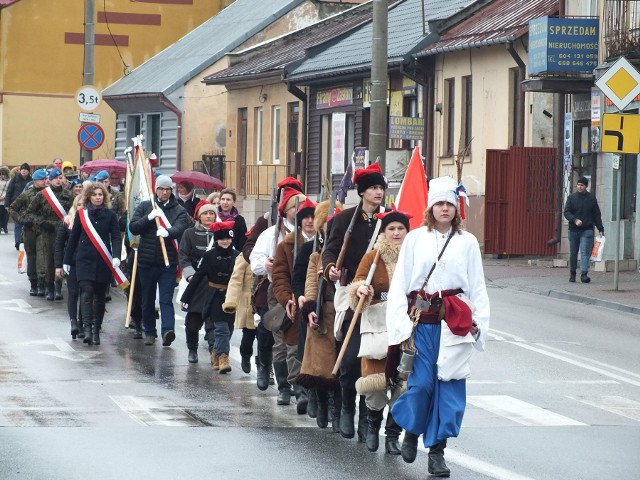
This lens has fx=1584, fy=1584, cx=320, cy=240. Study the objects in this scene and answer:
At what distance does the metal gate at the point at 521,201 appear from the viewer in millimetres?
31641

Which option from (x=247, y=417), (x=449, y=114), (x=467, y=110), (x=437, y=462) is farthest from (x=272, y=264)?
(x=449, y=114)

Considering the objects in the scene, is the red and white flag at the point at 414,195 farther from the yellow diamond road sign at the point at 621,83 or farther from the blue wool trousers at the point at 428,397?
the yellow diamond road sign at the point at 621,83

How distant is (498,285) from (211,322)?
11.4 metres

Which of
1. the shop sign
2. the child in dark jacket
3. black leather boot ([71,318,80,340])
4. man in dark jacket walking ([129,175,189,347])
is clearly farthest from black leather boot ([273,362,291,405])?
the shop sign

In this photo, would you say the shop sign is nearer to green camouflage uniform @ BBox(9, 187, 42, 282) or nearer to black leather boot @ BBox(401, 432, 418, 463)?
green camouflage uniform @ BBox(9, 187, 42, 282)

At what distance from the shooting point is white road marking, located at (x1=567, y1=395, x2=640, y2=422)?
A: 11922mm

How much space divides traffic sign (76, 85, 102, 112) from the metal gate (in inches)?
329

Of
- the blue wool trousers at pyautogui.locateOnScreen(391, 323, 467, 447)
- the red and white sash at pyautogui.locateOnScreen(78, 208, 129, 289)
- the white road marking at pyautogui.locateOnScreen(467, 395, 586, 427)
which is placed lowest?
the white road marking at pyautogui.locateOnScreen(467, 395, 586, 427)

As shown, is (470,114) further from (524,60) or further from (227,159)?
(227,159)

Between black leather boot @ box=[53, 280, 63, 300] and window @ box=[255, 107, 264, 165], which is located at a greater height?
window @ box=[255, 107, 264, 165]

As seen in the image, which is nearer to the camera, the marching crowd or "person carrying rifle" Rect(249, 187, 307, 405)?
the marching crowd

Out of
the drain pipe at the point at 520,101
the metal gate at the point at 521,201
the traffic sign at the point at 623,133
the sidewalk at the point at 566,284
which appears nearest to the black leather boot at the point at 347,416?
the sidewalk at the point at 566,284

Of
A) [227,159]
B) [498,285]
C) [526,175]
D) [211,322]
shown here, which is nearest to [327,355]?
[211,322]

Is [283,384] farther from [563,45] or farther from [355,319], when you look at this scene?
Result: [563,45]
